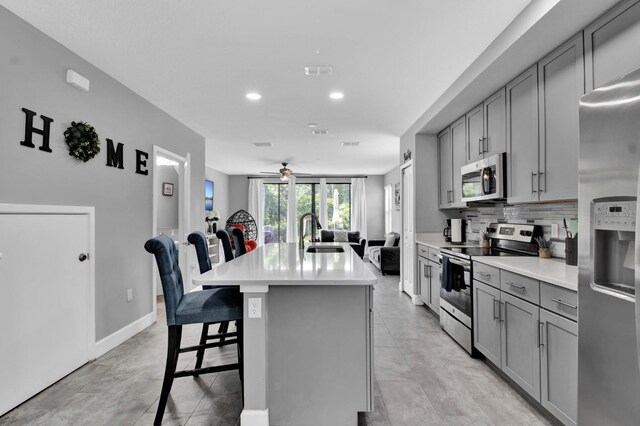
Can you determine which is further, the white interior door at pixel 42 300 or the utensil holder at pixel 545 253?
the utensil holder at pixel 545 253

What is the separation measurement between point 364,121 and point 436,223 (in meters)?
1.75

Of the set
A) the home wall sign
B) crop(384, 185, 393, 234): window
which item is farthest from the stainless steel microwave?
crop(384, 185, 393, 234): window

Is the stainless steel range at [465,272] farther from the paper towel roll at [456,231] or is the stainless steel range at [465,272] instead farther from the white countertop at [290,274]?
the white countertop at [290,274]

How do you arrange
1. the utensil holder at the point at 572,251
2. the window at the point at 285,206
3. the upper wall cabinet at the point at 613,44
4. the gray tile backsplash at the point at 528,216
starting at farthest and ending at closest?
the window at the point at 285,206
the gray tile backsplash at the point at 528,216
the utensil holder at the point at 572,251
the upper wall cabinet at the point at 613,44

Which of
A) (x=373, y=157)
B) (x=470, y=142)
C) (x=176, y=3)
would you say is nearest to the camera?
(x=176, y=3)

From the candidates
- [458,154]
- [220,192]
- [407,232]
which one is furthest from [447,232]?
[220,192]

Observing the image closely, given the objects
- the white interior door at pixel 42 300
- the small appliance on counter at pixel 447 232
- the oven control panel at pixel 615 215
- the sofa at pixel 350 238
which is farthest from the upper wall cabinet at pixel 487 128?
the sofa at pixel 350 238

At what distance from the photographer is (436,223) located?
4629 mm

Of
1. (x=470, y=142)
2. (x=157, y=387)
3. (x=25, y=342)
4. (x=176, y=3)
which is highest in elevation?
(x=176, y=3)

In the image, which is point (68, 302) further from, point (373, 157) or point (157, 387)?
point (373, 157)

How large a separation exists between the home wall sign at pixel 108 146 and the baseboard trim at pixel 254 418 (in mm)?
2284

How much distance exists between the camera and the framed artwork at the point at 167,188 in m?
5.39

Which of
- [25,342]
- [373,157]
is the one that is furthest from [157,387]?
[373,157]

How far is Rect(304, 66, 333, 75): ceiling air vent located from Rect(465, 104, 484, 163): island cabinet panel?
5.33 feet
